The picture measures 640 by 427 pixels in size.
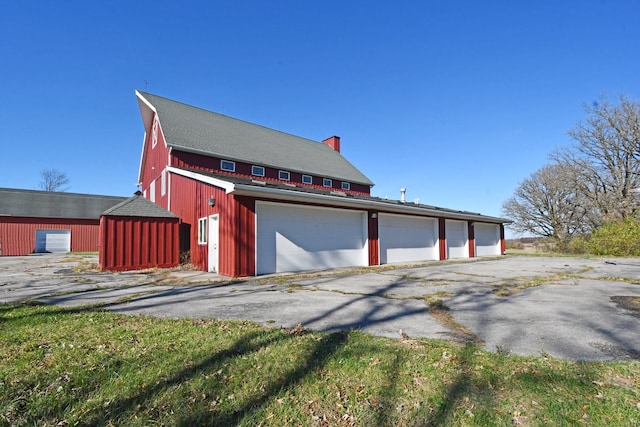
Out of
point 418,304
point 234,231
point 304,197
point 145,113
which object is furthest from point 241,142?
point 418,304

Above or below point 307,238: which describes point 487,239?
below

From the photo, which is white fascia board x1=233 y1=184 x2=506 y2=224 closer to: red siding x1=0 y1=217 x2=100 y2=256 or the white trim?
the white trim

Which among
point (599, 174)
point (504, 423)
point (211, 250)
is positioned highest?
point (599, 174)

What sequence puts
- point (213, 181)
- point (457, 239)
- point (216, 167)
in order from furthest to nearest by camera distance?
point (457, 239)
point (216, 167)
point (213, 181)

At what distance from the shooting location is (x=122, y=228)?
10906 millimetres

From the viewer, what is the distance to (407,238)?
1474cm

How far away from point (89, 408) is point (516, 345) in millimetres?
3868

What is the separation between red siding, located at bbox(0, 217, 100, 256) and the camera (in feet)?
67.4

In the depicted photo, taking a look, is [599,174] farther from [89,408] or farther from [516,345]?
[89,408]

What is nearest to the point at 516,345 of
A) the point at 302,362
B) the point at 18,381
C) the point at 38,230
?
the point at 302,362

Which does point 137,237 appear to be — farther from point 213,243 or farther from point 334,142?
point 334,142

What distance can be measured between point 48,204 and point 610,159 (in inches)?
1630

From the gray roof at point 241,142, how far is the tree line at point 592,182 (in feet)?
56.0

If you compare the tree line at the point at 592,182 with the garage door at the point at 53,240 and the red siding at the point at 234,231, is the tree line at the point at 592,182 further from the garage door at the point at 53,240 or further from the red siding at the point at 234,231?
the garage door at the point at 53,240
